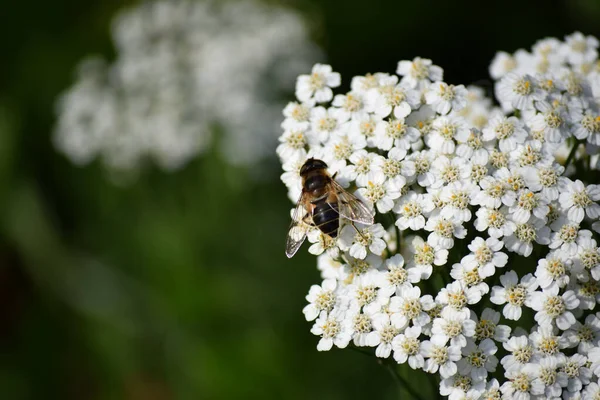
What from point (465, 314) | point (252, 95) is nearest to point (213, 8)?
point (252, 95)

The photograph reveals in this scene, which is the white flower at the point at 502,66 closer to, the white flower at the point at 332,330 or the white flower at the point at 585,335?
the white flower at the point at 585,335

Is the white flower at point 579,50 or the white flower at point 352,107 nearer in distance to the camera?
the white flower at point 352,107

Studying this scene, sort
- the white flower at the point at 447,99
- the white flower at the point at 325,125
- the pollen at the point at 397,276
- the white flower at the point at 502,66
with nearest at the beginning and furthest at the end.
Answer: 1. the pollen at the point at 397,276
2. the white flower at the point at 447,99
3. the white flower at the point at 325,125
4. the white flower at the point at 502,66

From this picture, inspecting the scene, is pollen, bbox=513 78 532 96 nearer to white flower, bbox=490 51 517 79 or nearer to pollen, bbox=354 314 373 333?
white flower, bbox=490 51 517 79

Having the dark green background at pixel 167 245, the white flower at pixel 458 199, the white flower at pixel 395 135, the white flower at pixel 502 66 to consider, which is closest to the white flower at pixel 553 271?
the white flower at pixel 458 199

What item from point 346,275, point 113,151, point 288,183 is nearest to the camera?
point 346,275

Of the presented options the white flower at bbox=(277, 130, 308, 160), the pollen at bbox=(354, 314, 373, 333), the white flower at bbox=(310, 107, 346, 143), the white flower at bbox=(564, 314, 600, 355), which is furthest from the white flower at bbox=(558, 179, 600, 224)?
the white flower at bbox=(277, 130, 308, 160)

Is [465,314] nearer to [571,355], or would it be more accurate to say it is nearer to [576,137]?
[571,355]
